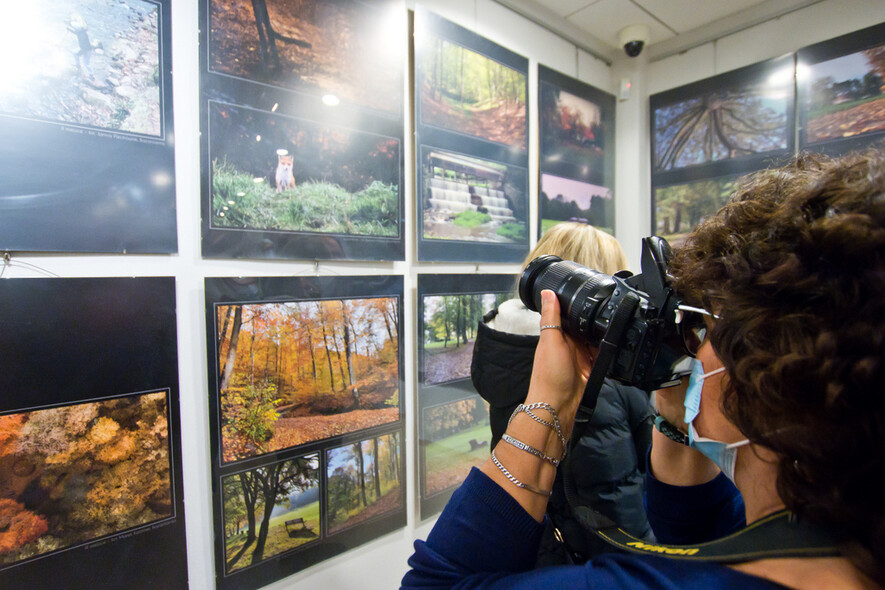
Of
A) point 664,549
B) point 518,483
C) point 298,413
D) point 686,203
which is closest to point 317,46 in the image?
point 298,413

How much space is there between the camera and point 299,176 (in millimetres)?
1249

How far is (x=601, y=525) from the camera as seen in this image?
0.60 meters

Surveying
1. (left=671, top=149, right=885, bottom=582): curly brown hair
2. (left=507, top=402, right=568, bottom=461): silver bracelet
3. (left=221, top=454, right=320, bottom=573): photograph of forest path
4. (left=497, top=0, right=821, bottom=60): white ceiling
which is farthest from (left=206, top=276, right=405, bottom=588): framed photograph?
(left=497, top=0, right=821, bottom=60): white ceiling

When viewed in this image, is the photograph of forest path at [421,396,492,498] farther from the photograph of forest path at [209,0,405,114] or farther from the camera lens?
the photograph of forest path at [209,0,405,114]

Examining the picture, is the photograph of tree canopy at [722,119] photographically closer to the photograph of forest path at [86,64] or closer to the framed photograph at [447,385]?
the framed photograph at [447,385]

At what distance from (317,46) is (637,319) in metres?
1.26

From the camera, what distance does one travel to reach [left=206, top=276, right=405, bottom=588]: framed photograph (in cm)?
116

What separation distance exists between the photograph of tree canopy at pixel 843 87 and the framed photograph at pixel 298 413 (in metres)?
2.02

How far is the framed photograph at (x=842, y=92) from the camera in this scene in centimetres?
169

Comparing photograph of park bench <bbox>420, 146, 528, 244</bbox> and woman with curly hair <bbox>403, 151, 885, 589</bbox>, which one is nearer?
woman with curly hair <bbox>403, 151, 885, 589</bbox>

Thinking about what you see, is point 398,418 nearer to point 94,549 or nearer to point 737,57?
point 94,549

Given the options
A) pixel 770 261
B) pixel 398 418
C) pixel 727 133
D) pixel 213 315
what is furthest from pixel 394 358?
pixel 727 133

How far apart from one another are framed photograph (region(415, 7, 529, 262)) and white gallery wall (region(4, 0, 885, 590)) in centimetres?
6

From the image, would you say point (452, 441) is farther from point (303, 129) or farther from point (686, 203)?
point (686, 203)
